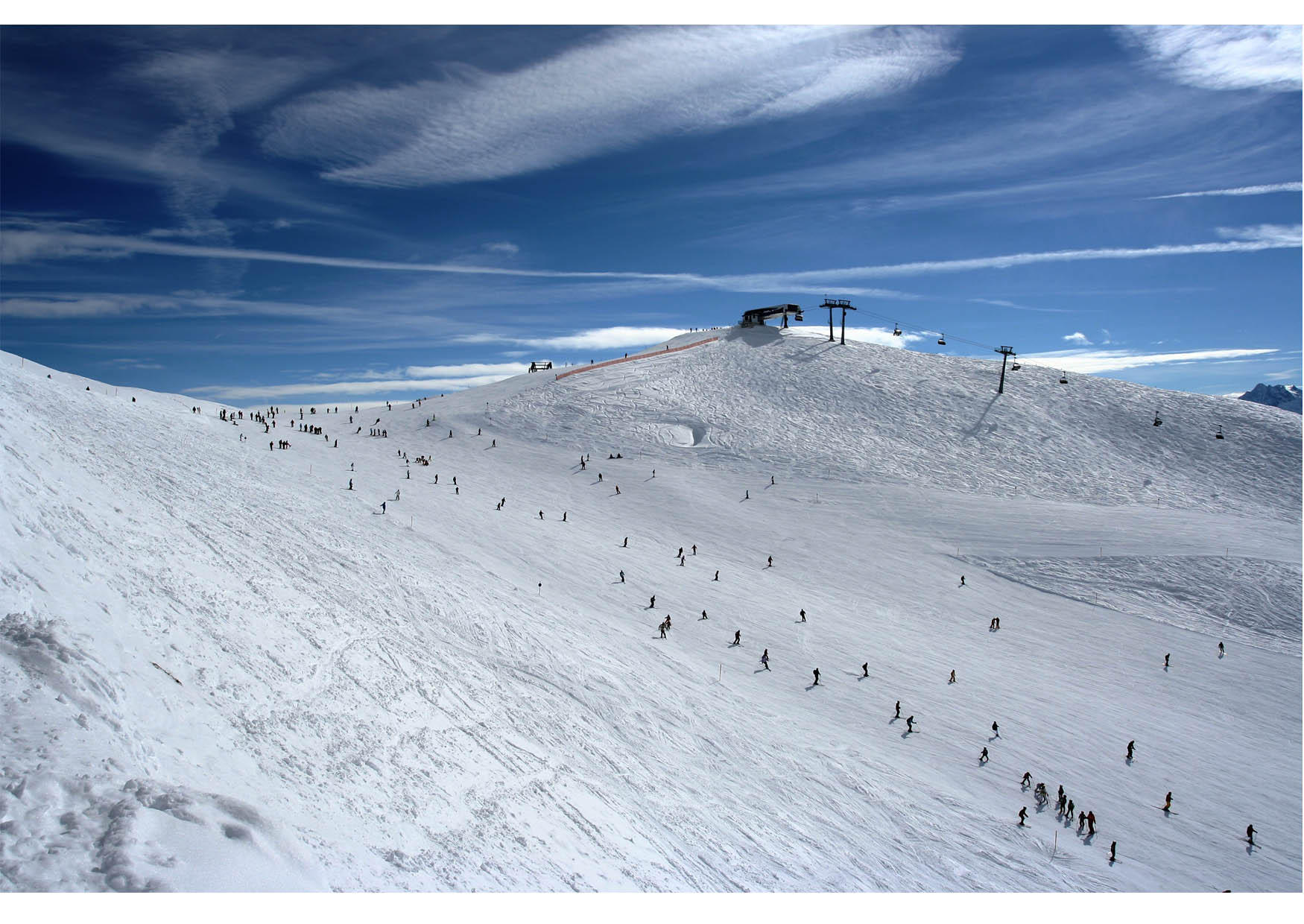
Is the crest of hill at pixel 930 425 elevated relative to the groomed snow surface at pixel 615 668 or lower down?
elevated

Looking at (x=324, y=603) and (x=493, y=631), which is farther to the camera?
(x=493, y=631)

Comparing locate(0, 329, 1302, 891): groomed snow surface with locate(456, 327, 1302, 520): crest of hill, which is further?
locate(456, 327, 1302, 520): crest of hill

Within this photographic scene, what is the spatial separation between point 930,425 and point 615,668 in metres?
46.1

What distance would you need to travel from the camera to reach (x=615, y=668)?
75.7ft

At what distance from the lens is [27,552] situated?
47.9 feet

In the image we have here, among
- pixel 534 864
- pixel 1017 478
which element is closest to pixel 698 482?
pixel 1017 478

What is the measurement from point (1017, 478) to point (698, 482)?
991 inches

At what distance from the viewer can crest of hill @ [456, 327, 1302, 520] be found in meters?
49.8

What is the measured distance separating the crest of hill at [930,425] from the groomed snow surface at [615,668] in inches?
44.4

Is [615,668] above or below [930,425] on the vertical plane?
below

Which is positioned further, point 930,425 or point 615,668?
point 930,425

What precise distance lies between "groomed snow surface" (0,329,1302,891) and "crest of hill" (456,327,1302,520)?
113cm

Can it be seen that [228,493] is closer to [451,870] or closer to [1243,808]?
[451,870]

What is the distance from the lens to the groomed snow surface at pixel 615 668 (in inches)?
477
